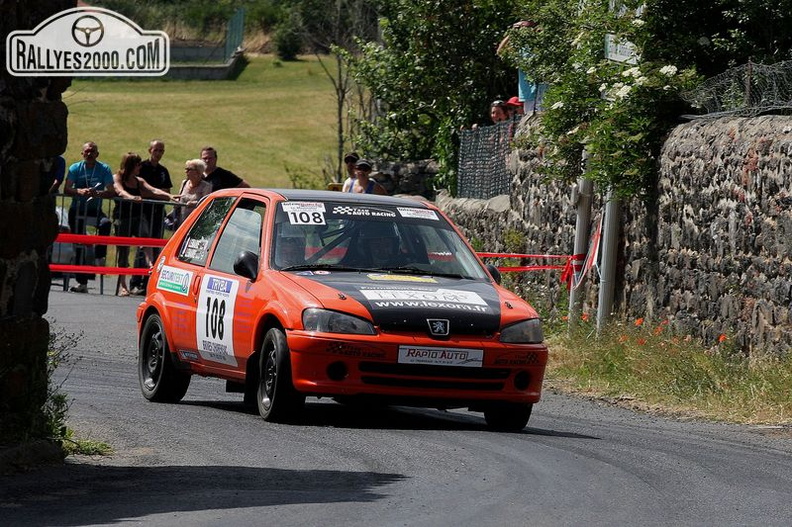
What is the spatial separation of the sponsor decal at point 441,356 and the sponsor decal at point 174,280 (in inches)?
95.2

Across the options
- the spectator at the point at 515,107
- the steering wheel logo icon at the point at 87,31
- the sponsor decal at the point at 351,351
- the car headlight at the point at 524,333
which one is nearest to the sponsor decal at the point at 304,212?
the sponsor decal at the point at 351,351

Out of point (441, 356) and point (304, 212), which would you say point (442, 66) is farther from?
point (441, 356)

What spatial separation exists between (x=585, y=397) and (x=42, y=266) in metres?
6.35

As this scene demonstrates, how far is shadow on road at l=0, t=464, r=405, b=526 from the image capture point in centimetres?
786

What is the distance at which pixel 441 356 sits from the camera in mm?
10906

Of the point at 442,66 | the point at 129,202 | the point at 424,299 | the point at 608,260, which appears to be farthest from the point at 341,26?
the point at 424,299

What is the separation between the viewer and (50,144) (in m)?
9.15

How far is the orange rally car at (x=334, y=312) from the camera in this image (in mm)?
10844

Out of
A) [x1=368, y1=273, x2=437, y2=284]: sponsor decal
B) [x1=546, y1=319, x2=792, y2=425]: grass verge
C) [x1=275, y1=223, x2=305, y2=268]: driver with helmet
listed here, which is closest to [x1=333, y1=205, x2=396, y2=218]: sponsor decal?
[x1=275, y1=223, x2=305, y2=268]: driver with helmet

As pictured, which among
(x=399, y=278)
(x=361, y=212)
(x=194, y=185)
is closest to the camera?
(x=399, y=278)

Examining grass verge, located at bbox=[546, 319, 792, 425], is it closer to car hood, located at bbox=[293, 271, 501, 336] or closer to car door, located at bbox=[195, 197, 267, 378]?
car hood, located at bbox=[293, 271, 501, 336]

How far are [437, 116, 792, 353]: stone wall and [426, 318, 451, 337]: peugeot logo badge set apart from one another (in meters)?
3.67

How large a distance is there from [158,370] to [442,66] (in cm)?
1639

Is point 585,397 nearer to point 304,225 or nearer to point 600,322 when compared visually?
point 600,322
